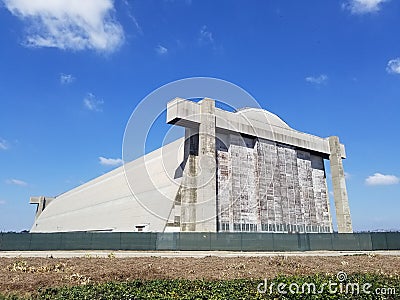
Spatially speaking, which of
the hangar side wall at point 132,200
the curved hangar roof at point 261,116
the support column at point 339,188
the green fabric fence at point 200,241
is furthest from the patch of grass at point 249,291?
the support column at point 339,188

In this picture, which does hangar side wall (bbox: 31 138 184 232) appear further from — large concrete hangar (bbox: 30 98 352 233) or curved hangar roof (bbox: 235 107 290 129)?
curved hangar roof (bbox: 235 107 290 129)

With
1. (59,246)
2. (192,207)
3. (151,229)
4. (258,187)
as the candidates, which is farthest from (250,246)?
(59,246)

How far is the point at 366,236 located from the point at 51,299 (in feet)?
115

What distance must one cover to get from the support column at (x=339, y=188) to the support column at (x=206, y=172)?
2093cm

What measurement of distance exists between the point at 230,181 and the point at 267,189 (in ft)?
18.6

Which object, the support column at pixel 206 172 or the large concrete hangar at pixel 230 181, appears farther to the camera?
the large concrete hangar at pixel 230 181

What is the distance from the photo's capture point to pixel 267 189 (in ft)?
130

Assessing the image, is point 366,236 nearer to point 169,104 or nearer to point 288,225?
point 288,225

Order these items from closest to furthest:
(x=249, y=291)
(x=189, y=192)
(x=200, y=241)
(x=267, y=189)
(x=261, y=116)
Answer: (x=249, y=291) < (x=200, y=241) < (x=189, y=192) < (x=267, y=189) < (x=261, y=116)

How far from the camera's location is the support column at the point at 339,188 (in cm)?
4444

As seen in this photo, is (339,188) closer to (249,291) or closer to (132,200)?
(132,200)

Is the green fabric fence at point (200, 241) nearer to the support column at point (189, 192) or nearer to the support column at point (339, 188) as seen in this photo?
the support column at point (189, 192)

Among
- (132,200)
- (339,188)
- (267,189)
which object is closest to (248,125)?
(267,189)

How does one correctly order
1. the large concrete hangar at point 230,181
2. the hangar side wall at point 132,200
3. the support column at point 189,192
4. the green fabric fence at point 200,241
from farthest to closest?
the hangar side wall at point 132,200 → the large concrete hangar at point 230,181 → the support column at point 189,192 → the green fabric fence at point 200,241
